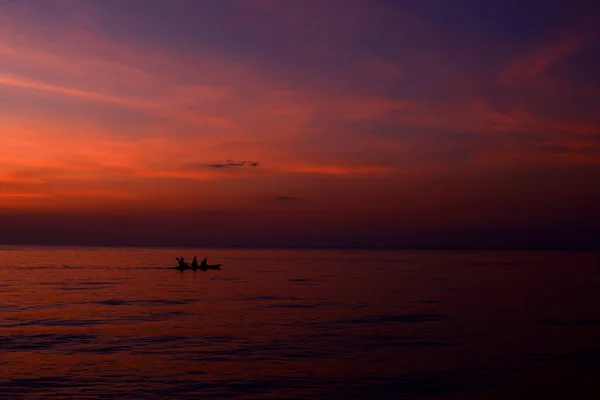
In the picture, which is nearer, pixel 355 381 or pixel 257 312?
pixel 355 381

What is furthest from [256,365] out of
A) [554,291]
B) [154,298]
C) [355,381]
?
[554,291]

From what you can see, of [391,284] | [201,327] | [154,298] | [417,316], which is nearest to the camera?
[201,327]

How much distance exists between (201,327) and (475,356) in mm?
15278

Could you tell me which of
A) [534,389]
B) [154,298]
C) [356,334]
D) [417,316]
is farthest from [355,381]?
[154,298]

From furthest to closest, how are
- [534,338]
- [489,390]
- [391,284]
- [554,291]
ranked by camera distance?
[391,284] → [554,291] → [534,338] → [489,390]

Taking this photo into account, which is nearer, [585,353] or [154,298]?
[585,353]

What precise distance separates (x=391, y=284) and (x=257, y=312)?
2911cm

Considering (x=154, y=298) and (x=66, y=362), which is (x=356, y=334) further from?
(x=154, y=298)

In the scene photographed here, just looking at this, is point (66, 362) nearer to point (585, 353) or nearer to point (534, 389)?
point (534, 389)

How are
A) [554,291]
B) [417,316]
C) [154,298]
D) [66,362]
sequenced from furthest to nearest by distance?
[554,291] → [154,298] → [417,316] → [66,362]

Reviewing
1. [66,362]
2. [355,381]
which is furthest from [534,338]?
[66,362]

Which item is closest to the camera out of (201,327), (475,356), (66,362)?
(66,362)

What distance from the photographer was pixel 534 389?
2145 centimetres

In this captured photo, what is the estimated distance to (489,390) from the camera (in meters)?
21.4
